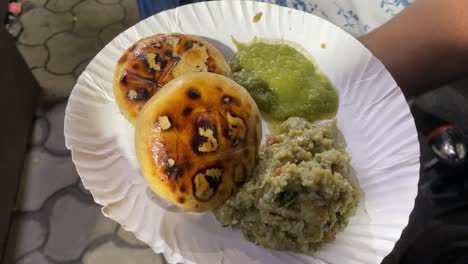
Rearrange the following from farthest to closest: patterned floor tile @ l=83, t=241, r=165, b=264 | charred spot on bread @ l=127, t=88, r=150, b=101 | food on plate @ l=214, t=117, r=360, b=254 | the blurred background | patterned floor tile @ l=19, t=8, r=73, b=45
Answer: patterned floor tile @ l=19, t=8, r=73, b=45 → patterned floor tile @ l=83, t=241, r=165, b=264 → the blurred background → charred spot on bread @ l=127, t=88, r=150, b=101 → food on plate @ l=214, t=117, r=360, b=254

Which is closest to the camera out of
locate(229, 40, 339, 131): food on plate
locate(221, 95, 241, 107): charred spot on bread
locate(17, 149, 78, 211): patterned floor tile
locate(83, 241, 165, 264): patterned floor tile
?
locate(221, 95, 241, 107): charred spot on bread

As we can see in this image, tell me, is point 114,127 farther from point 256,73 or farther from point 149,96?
point 256,73

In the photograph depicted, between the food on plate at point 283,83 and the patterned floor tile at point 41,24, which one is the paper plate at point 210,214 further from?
the patterned floor tile at point 41,24

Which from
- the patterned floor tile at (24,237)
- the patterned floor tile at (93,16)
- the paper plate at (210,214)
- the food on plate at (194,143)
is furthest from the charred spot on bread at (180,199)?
the patterned floor tile at (93,16)

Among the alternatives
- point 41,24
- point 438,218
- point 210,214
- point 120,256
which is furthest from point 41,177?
point 438,218

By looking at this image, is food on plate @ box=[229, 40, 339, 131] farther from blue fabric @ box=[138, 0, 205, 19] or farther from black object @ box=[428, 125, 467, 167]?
black object @ box=[428, 125, 467, 167]

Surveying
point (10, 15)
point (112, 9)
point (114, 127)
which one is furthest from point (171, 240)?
point (10, 15)

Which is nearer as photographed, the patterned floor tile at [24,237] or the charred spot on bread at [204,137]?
the charred spot on bread at [204,137]

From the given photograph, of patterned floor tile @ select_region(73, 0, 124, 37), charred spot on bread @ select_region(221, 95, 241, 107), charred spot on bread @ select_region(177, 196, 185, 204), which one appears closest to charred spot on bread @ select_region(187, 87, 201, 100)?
charred spot on bread @ select_region(221, 95, 241, 107)
